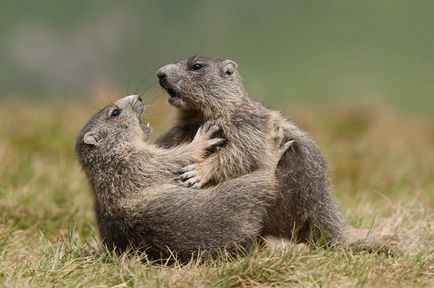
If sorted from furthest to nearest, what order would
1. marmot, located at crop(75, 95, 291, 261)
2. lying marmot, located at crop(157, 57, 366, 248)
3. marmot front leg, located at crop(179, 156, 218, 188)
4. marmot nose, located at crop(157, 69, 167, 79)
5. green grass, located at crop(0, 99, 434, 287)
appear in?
1. marmot nose, located at crop(157, 69, 167, 79)
2. lying marmot, located at crop(157, 57, 366, 248)
3. marmot front leg, located at crop(179, 156, 218, 188)
4. marmot, located at crop(75, 95, 291, 261)
5. green grass, located at crop(0, 99, 434, 287)

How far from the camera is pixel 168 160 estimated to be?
7.71 metres

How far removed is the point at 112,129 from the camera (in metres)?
7.96

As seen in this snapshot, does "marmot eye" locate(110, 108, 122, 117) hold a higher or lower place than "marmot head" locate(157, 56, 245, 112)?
lower

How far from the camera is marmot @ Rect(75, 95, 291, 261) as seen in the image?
23.6 feet

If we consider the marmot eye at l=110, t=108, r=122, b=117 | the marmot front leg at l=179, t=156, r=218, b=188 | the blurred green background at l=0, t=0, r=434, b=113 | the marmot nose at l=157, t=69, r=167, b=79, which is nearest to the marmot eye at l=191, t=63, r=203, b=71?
the marmot nose at l=157, t=69, r=167, b=79

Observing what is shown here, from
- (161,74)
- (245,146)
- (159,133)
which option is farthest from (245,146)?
(159,133)

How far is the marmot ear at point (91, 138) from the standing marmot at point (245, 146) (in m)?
0.72

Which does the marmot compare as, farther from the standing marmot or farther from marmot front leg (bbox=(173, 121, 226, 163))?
the standing marmot

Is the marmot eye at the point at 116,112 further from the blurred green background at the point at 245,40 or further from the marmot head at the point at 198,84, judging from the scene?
the blurred green background at the point at 245,40

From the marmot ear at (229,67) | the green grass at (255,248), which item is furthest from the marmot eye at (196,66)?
the green grass at (255,248)

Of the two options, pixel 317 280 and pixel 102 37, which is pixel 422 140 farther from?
pixel 102 37

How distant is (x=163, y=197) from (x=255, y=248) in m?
0.84

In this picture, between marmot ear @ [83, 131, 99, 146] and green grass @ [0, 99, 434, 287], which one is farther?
marmot ear @ [83, 131, 99, 146]

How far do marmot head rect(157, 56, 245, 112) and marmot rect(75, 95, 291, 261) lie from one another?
0.41 meters
